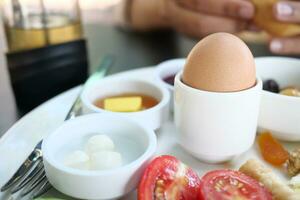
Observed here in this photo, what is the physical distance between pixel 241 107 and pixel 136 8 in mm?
934

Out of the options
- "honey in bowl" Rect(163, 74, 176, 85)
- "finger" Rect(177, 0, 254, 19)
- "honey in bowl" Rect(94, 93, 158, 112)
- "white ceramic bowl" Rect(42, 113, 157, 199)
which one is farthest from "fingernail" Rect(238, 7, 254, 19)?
"white ceramic bowl" Rect(42, 113, 157, 199)

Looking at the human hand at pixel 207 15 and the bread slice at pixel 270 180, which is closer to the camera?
the bread slice at pixel 270 180

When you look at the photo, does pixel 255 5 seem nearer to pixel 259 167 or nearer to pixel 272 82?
pixel 272 82

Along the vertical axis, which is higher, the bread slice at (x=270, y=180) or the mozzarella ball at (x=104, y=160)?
the mozzarella ball at (x=104, y=160)

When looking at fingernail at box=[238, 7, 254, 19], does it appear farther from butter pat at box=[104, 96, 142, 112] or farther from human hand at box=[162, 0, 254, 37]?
butter pat at box=[104, 96, 142, 112]

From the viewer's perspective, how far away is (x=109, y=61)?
1047 mm

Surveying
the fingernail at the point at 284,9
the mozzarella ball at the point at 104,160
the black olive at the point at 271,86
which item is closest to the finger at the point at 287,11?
the fingernail at the point at 284,9

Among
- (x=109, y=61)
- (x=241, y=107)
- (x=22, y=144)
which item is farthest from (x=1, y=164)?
(x=109, y=61)

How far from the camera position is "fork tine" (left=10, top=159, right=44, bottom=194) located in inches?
21.9

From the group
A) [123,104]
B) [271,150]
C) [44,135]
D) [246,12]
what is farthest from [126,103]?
[246,12]

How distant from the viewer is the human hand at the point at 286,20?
0.99 meters

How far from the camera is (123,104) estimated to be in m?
0.75

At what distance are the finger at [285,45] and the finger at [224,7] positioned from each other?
0.34ft

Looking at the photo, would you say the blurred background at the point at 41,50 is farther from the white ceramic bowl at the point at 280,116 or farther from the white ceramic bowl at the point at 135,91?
the white ceramic bowl at the point at 280,116
